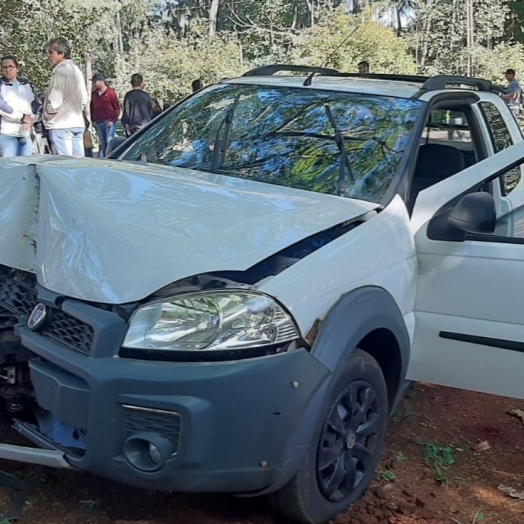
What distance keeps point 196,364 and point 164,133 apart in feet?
7.24

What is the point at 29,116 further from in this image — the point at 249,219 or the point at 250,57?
the point at 250,57

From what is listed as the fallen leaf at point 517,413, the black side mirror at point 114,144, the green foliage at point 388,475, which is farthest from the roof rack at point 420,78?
the green foliage at point 388,475

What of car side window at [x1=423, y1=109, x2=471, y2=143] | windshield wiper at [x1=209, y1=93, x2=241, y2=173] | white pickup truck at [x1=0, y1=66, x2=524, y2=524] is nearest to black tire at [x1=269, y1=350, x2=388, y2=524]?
white pickup truck at [x1=0, y1=66, x2=524, y2=524]

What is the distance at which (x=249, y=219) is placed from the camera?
298 cm

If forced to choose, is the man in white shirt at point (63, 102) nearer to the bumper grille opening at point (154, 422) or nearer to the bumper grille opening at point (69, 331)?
the bumper grille opening at point (69, 331)

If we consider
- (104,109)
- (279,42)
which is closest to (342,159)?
(104,109)

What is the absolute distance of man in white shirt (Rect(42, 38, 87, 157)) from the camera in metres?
8.95

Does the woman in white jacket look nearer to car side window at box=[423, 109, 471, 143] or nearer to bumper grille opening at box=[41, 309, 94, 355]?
car side window at box=[423, 109, 471, 143]

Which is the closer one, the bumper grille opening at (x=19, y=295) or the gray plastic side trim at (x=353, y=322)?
the gray plastic side trim at (x=353, y=322)

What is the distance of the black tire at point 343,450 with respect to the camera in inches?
112

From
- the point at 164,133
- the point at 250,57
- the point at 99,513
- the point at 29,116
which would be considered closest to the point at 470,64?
the point at 250,57

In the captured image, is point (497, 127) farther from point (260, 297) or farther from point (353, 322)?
point (260, 297)

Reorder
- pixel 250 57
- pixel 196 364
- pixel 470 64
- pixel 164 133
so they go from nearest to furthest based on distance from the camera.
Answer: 1. pixel 196 364
2. pixel 164 133
3. pixel 470 64
4. pixel 250 57

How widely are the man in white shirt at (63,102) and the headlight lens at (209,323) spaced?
6.70 meters
